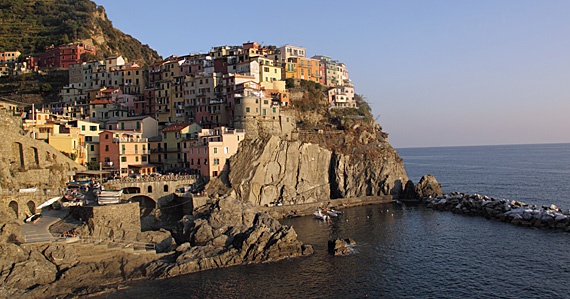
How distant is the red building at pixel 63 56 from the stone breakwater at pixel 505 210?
274 ft

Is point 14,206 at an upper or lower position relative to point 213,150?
lower

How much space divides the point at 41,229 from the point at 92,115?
42.2m

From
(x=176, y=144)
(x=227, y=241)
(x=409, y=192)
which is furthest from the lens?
(x=409, y=192)

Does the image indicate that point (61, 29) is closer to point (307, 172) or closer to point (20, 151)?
point (20, 151)

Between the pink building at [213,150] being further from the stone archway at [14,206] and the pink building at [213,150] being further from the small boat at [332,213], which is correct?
the stone archway at [14,206]

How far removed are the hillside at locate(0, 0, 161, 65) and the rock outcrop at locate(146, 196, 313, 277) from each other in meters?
73.1

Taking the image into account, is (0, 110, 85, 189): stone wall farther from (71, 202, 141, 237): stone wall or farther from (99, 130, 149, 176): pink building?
(99, 130, 149, 176): pink building

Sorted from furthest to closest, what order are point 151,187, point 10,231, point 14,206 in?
point 151,187, point 14,206, point 10,231

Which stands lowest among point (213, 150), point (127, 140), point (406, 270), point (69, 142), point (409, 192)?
point (406, 270)

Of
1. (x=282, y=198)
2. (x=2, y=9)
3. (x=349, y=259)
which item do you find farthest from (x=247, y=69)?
(x=2, y=9)

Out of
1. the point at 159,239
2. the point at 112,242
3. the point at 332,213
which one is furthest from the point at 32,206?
the point at 332,213

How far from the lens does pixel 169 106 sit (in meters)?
77.8

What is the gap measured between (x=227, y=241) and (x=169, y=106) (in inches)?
1646

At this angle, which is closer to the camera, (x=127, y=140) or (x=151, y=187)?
(x=151, y=187)
